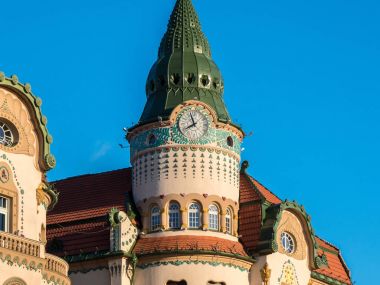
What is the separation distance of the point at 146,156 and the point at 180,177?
2.86 meters

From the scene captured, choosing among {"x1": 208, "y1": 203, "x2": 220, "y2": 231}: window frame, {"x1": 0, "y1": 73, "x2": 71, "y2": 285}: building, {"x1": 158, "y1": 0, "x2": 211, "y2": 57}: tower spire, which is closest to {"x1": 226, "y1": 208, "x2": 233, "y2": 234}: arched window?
{"x1": 208, "y1": 203, "x2": 220, "y2": 231}: window frame

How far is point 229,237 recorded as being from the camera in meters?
72.7

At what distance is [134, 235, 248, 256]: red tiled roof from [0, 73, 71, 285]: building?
1198 centimetres

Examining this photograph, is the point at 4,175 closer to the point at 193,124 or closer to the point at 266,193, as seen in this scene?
the point at 193,124

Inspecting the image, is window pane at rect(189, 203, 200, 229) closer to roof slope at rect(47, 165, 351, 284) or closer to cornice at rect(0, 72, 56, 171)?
roof slope at rect(47, 165, 351, 284)

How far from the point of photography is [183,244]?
70.4 metres

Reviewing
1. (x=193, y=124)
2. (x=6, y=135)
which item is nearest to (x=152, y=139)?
(x=193, y=124)

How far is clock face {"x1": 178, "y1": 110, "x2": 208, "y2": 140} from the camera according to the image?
73125 millimetres

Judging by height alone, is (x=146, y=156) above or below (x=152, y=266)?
above

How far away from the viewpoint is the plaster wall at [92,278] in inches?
2781

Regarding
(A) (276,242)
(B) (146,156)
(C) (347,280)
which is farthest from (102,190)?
(C) (347,280)

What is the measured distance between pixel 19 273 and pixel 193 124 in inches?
860

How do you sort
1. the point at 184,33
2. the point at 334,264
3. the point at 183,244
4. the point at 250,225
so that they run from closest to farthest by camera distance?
the point at 183,244
the point at 250,225
the point at 184,33
the point at 334,264

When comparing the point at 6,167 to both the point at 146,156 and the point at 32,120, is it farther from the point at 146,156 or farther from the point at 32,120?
the point at 146,156
